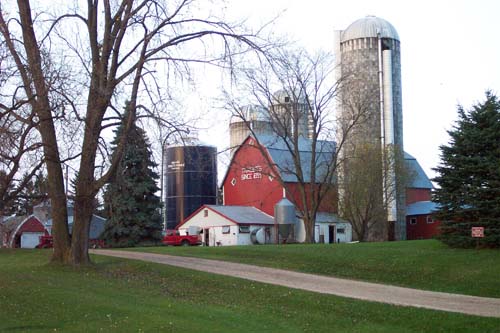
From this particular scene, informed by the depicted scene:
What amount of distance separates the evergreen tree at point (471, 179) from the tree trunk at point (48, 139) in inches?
563

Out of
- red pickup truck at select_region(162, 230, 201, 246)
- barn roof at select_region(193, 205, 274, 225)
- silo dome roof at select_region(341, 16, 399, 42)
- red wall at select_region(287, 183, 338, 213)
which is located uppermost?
silo dome roof at select_region(341, 16, 399, 42)

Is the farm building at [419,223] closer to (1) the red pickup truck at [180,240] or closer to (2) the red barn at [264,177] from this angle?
(2) the red barn at [264,177]

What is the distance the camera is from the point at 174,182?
2397 inches

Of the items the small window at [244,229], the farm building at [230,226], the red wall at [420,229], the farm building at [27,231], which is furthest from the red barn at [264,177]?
the farm building at [27,231]

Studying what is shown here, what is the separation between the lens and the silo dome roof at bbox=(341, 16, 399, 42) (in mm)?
55812

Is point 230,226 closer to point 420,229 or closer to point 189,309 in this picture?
point 420,229

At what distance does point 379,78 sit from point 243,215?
52.1 feet

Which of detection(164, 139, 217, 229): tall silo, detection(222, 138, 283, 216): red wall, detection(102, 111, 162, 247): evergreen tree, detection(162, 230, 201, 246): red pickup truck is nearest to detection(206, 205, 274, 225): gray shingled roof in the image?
detection(222, 138, 283, 216): red wall

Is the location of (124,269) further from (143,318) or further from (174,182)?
(174,182)

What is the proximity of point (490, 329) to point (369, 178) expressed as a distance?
3565cm

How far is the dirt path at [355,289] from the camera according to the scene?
15.8 m

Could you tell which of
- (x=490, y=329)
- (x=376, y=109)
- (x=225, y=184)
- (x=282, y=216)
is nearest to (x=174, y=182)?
(x=225, y=184)

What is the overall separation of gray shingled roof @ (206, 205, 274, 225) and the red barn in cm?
100

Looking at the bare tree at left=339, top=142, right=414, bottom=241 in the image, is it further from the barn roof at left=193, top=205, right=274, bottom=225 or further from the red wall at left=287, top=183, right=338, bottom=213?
the barn roof at left=193, top=205, right=274, bottom=225
